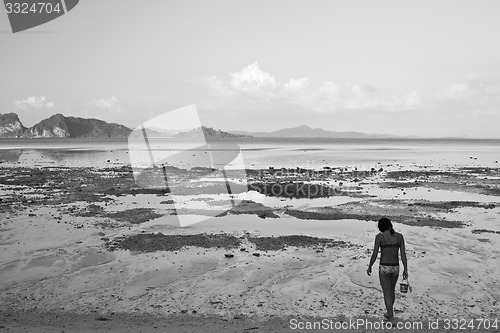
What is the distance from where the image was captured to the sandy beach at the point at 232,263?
9.66 m

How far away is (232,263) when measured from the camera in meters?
13.8

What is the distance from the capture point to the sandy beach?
9.66 metres

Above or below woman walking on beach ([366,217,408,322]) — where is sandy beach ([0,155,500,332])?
below

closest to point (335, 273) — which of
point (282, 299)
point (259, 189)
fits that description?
point (282, 299)

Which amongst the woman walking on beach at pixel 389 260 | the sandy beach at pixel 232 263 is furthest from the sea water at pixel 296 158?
the woman walking on beach at pixel 389 260

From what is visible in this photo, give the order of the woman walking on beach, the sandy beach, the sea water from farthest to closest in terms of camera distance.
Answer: the sea water → the sandy beach → the woman walking on beach

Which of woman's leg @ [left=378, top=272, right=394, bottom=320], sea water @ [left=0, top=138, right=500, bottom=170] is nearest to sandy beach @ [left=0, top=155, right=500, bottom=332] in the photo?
woman's leg @ [left=378, top=272, right=394, bottom=320]

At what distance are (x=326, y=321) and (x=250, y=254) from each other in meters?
5.76

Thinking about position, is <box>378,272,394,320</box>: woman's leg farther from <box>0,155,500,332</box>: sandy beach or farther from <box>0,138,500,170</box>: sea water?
<box>0,138,500,170</box>: sea water

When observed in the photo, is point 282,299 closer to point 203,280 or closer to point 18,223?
point 203,280

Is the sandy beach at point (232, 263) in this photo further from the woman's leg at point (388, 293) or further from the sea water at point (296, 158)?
the sea water at point (296, 158)

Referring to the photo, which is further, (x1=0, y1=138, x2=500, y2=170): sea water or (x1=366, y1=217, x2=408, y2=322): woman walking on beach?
(x1=0, y1=138, x2=500, y2=170): sea water

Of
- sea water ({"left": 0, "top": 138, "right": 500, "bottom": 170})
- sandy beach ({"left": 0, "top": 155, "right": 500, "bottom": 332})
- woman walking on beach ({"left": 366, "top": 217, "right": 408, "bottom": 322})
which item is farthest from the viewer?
sea water ({"left": 0, "top": 138, "right": 500, "bottom": 170})

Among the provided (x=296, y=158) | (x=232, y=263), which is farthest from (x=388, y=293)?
(x=296, y=158)
